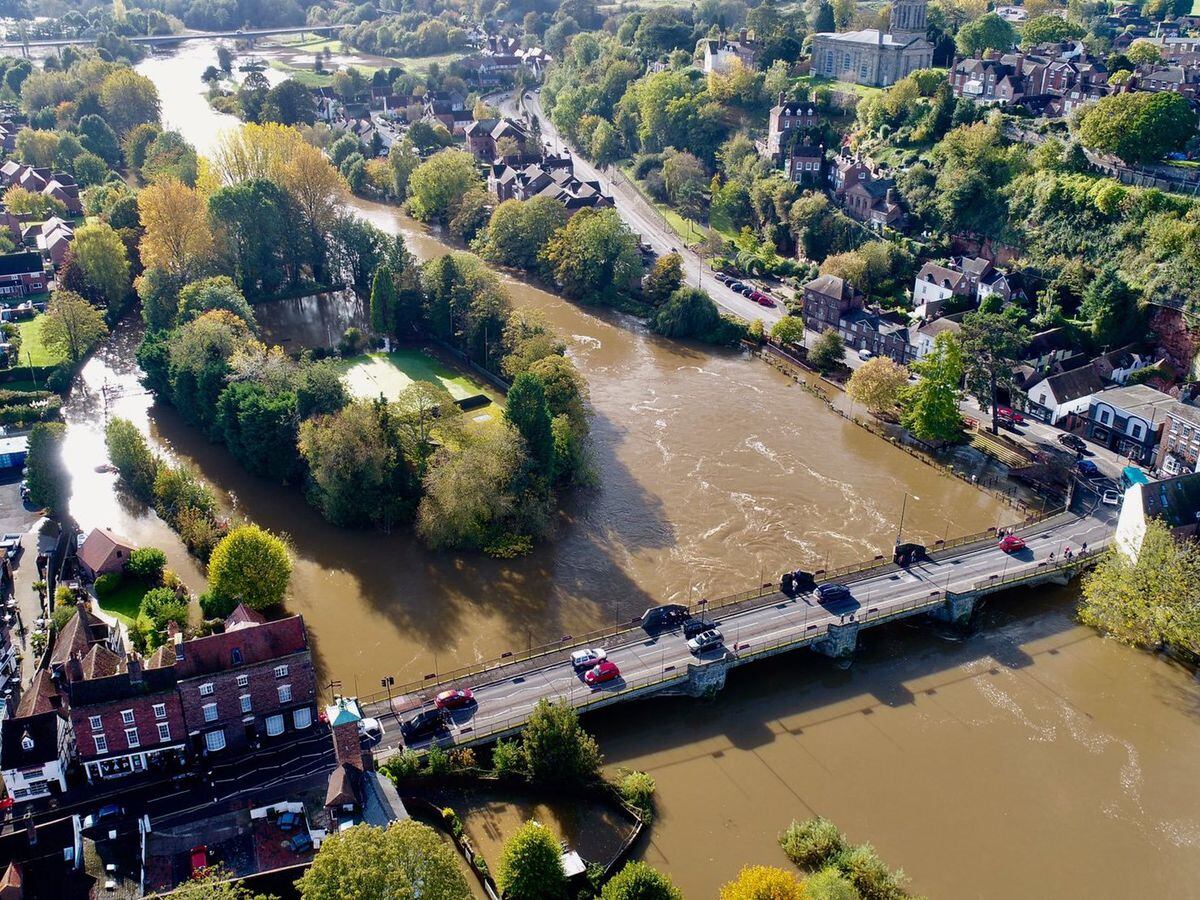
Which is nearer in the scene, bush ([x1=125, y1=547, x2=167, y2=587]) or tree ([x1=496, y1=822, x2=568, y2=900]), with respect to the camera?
tree ([x1=496, y1=822, x2=568, y2=900])

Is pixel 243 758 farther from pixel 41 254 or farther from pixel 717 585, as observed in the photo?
pixel 41 254

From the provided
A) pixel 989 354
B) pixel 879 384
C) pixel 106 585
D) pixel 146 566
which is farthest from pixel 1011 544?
pixel 106 585

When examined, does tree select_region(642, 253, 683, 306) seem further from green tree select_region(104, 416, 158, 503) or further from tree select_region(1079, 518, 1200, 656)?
tree select_region(1079, 518, 1200, 656)

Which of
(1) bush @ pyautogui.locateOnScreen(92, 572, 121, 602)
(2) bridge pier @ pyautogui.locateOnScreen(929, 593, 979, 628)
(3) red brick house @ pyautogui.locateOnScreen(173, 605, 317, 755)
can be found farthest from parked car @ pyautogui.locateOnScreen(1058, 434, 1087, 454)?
(1) bush @ pyautogui.locateOnScreen(92, 572, 121, 602)

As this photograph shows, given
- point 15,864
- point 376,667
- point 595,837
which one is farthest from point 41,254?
point 595,837

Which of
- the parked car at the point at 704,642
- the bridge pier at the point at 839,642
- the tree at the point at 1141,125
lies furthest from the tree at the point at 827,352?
the parked car at the point at 704,642

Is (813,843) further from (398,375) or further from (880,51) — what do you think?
(880,51)
